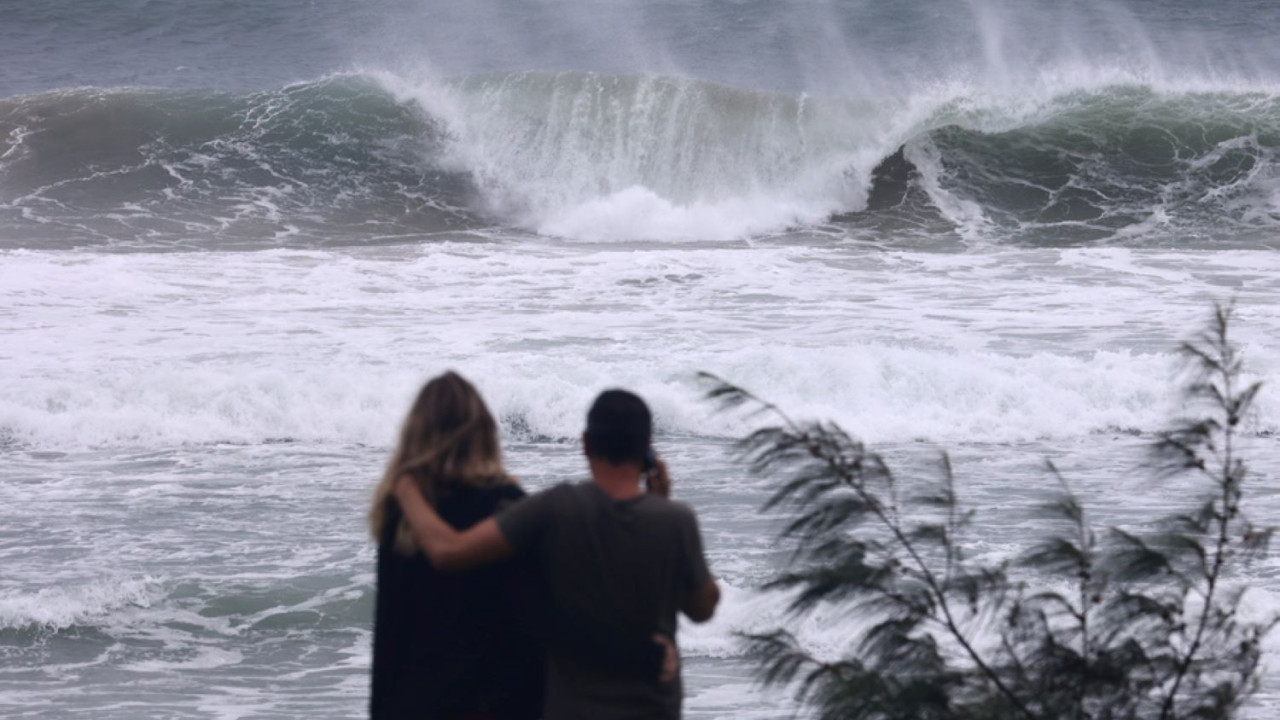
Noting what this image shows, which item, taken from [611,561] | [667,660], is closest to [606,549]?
[611,561]

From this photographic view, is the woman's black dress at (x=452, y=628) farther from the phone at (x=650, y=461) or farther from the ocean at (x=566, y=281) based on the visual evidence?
the ocean at (x=566, y=281)

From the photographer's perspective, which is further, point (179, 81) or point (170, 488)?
point (179, 81)

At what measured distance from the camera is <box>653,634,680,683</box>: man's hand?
2.94 metres

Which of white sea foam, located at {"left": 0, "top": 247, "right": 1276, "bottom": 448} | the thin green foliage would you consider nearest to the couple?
the thin green foliage

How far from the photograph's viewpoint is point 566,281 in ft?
58.2

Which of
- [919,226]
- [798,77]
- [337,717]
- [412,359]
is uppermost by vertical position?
[798,77]

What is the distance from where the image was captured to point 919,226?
22.5 meters

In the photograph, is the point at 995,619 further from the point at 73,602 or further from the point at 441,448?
the point at 73,602

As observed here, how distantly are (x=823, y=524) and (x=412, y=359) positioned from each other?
11.3 m

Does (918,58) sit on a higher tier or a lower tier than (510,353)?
higher

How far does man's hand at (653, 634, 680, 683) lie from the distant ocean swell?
19158 millimetres

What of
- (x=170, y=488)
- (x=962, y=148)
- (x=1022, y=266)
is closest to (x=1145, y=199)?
(x=962, y=148)

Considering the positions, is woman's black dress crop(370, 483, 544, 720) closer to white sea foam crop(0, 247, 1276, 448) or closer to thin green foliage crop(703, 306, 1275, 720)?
thin green foliage crop(703, 306, 1275, 720)

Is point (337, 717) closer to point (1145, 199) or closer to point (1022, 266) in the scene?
point (1022, 266)
